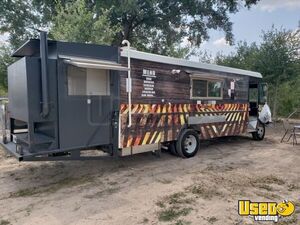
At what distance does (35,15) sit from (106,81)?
12.6m

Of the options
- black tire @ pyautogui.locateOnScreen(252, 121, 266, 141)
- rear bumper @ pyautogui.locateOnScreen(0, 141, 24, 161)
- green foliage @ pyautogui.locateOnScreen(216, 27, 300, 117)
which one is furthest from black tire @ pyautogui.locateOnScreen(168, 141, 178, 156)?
green foliage @ pyautogui.locateOnScreen(216, 27, 300, 117)

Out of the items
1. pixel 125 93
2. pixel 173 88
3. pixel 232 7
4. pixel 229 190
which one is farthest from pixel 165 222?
pixel 232 7

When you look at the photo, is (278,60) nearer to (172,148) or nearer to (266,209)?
(172,148)

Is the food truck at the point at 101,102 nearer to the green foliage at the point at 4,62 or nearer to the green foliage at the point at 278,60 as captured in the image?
the green foliage at the point at 278,60

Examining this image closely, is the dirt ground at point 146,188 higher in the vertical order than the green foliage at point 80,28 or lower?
lower

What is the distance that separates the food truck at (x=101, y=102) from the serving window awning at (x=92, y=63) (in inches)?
0.7

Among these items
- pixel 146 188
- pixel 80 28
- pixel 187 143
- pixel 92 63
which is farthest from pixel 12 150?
pixel 80 28

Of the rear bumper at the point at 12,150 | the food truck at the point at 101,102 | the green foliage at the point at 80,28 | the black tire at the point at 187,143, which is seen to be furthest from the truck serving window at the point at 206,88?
the green foliage at the point at 80,28

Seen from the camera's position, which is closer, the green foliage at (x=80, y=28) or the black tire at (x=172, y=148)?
the black tire at (x=172, y=148)

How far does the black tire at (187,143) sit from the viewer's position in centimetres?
711

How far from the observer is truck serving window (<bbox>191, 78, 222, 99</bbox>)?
737 cm

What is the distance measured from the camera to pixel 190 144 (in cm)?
749

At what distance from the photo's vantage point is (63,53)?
4781 millimetres

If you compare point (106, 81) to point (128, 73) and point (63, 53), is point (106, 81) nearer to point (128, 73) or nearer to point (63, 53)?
point (128, 73)
